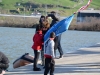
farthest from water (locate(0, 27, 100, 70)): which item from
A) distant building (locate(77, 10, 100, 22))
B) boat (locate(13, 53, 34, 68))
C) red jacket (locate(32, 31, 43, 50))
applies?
distant building (locate(77, 10, 100, 22))

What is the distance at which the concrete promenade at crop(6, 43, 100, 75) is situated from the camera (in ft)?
44.5

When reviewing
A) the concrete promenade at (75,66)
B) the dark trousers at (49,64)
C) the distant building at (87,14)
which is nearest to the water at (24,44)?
the concrete promenade at (75,66)

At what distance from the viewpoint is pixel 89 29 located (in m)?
68.1

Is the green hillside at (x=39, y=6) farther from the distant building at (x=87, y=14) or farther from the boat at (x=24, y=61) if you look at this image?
the boat at (x=24, y=61)

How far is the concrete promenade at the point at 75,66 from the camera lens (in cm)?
1357

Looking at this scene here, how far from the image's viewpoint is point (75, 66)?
1495cm

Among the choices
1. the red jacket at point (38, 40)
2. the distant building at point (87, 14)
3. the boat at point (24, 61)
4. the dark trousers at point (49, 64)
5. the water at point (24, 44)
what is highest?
the red jacket at point (38, 40)

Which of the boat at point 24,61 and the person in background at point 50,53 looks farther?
the boat at point 24,61

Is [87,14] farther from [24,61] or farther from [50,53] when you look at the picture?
[50,53]

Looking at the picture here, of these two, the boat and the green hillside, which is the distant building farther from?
the boat

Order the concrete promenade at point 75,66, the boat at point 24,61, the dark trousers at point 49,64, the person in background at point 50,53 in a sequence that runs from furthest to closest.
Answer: the boat at point 24,61
the concrete promenade at point 75,66
the dark trousers at point 49,64
the person in background at point 50,53

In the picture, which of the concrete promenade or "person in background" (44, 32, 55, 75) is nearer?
"person in background" (44, 32, 55, 75)

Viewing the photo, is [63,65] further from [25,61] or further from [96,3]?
[96,3]

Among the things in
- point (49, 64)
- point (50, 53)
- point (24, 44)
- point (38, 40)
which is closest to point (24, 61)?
point (38, 40)
